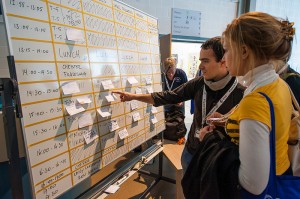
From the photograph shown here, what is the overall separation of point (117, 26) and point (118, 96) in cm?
49

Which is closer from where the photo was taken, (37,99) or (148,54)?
(37,99)

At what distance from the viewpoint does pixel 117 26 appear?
4.30 ft

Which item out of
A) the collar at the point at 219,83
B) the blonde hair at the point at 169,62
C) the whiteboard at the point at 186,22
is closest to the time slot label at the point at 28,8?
the collar at the point at 219,83

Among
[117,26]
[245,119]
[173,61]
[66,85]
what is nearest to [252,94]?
[245,119]

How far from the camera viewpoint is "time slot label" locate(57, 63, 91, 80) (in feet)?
3.15

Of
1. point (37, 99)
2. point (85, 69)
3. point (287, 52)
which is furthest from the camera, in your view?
point (85, 69)

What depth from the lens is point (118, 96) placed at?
1.32 metres

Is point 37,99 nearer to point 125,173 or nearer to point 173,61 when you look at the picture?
point 125,173

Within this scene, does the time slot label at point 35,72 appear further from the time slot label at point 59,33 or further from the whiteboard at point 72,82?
the time slot label at point 59,33

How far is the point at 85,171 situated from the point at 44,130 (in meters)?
0.36

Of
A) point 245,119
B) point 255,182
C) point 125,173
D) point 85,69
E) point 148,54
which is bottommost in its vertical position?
point 125,173

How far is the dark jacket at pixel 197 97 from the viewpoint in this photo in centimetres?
120

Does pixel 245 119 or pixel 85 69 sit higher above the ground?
pixel 85 69

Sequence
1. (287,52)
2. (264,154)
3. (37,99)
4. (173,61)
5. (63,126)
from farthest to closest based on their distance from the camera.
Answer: (173,61)
(63,126)
(37,99)
(287,52)
(264,154)
